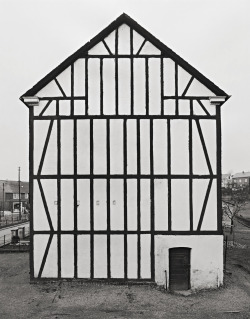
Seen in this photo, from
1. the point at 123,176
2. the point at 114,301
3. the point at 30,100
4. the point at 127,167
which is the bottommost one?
the point at 114,301

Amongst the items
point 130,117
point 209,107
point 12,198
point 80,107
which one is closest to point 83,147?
point 80,107

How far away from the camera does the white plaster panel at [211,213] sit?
46.3ft

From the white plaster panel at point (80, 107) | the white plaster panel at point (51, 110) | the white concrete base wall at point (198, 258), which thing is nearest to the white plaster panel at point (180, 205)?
the white concrete base wall at point (198, 258)

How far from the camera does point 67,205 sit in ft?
46.7

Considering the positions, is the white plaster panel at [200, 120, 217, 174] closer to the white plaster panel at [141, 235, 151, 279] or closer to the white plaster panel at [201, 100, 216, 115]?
the white plaster panel at [201, 100, 216, 115]

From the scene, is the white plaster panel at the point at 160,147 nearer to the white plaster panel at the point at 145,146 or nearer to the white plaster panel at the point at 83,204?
the white plaster panel at the point at 145,146

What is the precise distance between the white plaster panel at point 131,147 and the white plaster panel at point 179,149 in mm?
1694

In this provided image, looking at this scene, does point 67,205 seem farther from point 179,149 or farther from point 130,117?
point 179,149

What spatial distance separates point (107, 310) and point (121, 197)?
15.4 ft

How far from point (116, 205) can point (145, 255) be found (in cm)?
256

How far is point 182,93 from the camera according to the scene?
14367 millimetres

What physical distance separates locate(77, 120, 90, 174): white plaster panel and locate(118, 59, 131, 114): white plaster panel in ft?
5.83

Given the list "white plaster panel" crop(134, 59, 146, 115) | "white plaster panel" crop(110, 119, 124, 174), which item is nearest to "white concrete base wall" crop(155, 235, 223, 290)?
"white plaster panel" crop(110, 119, 124, 174)

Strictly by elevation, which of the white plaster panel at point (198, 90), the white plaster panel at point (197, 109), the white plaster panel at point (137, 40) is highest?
the white plaster panel at point (137, 40)
